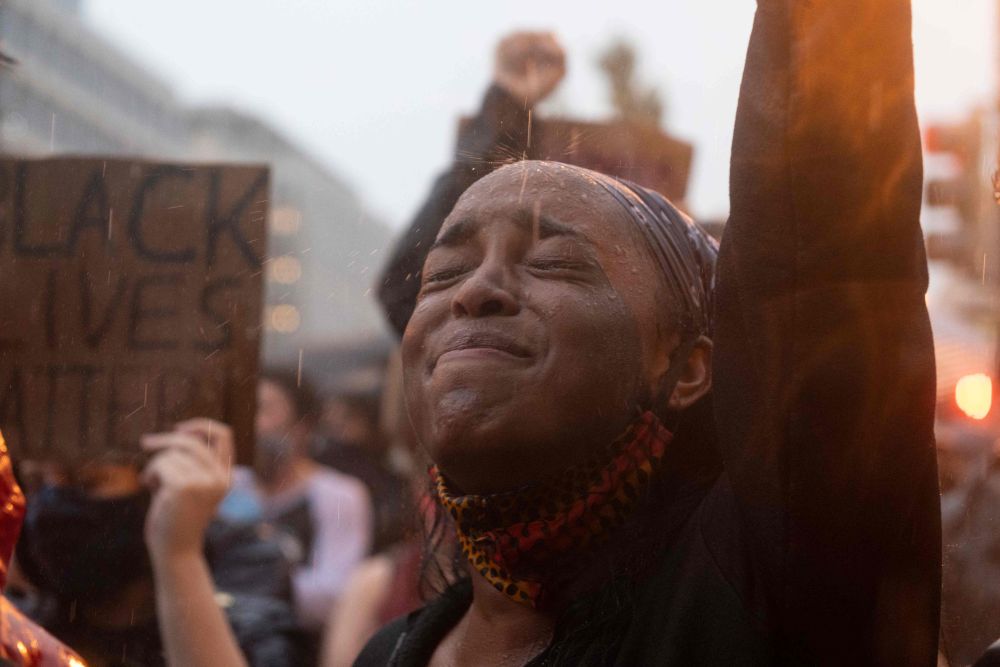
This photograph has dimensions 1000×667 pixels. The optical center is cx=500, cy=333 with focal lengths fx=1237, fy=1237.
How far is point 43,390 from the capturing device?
2645 mm

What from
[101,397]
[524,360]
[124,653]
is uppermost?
[524,360]

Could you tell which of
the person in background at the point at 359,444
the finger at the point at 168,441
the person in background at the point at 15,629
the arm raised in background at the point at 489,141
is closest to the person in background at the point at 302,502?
the person in background at the point at 359,444

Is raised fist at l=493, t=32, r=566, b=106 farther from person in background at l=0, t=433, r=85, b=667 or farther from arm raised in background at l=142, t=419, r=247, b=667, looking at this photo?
person in background at l=0, t=433, r=85, b=667

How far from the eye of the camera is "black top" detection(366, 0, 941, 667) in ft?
4.06

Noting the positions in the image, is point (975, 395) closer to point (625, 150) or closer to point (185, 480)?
point (625, 150)

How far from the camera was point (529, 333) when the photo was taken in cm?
157

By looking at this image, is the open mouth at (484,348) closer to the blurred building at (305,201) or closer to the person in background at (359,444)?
the person in background at (359,444)

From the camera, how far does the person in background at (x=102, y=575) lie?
2.84 m

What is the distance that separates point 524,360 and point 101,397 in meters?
1.42

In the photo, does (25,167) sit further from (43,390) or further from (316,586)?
(316,586)

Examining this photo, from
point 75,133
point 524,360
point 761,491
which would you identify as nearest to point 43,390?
point 75,133

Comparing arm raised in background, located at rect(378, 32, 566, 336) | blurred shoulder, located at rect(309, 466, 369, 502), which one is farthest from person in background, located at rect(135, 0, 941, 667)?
blurred shoulder, located at rect(309, 466, 369, 502)

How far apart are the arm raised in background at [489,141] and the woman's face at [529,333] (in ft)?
0.53

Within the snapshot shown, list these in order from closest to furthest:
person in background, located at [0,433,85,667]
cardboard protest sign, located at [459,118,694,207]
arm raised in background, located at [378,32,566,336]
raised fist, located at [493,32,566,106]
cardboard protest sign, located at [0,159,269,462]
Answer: person in background, located at [0,433,85,667], arm raised in background, located at [378,32,566,336], cardboard protest sign, located at [459,118,694,207], raised fist, located at [493,32,566,106], cardboard protest sign, located at [0,159,269,462]
